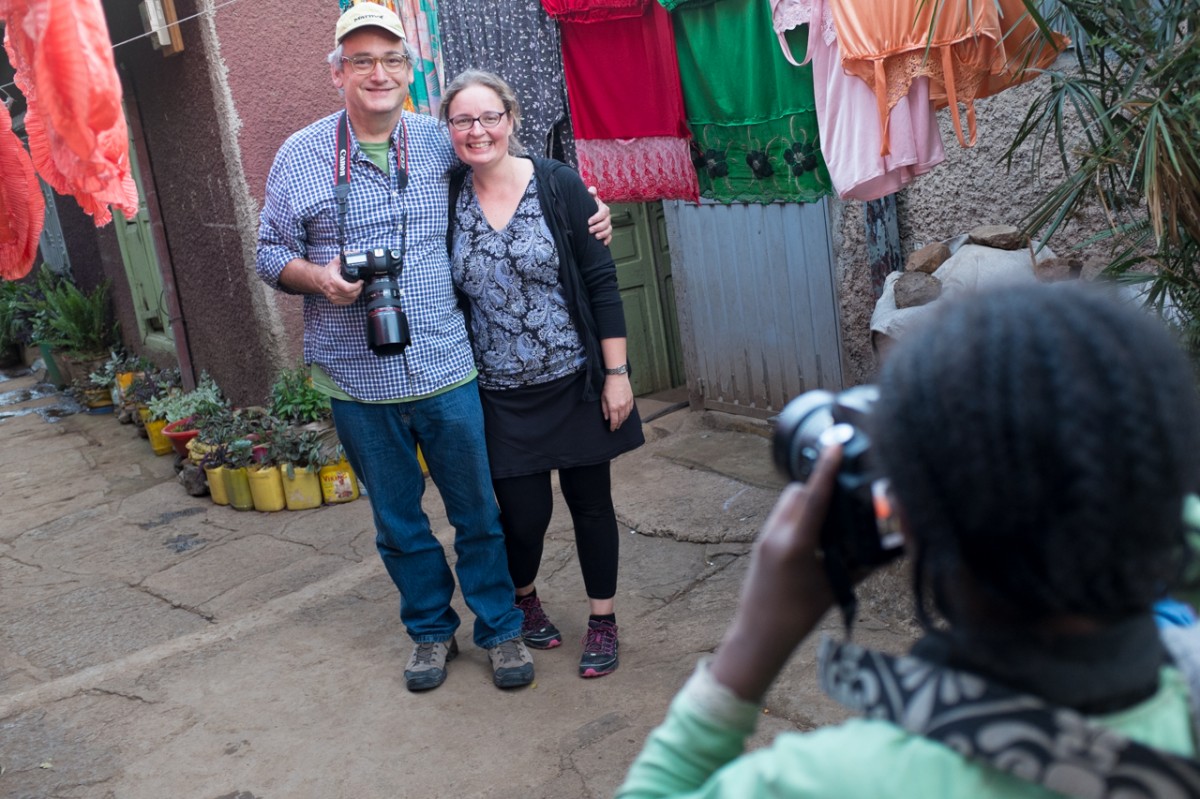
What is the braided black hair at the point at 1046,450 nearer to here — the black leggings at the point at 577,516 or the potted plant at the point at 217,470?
the black leggings at the point at 577,516

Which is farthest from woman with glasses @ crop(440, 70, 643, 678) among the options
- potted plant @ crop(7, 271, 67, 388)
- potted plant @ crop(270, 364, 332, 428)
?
potted plant @ crop(7, 271, 67, 388)

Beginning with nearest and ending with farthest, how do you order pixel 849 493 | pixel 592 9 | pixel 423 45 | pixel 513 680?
pixel 849 493 → pixel 513 680 → pixel 592 9 → pixel 423 45

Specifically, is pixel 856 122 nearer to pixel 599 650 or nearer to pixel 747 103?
pixel 747 103

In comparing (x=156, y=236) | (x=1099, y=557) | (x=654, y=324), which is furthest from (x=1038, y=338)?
(x=156, y=236)

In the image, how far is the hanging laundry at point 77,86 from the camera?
2111mm

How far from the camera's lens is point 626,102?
4.79m

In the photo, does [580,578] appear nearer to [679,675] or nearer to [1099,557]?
[679,675]

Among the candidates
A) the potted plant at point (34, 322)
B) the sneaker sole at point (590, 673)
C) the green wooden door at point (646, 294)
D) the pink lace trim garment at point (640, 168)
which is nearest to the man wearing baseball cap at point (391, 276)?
the sneaker sole at point (590, 673)

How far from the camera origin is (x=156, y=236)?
21.8 feet

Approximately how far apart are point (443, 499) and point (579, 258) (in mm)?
805

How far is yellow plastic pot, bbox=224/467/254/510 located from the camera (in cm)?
538

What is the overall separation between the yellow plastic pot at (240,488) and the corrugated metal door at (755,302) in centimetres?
224

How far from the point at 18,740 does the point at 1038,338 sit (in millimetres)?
3430

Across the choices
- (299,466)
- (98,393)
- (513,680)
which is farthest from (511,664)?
(98,393)
